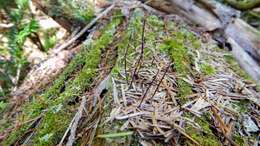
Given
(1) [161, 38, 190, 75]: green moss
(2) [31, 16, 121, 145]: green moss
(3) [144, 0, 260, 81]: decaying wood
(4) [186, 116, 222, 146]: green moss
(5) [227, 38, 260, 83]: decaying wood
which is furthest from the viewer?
(3) [144, 0, 260, 81]: decaying wood

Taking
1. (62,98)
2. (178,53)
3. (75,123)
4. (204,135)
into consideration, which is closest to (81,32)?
(178,53)

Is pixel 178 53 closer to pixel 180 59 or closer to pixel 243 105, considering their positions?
pixel 180 59

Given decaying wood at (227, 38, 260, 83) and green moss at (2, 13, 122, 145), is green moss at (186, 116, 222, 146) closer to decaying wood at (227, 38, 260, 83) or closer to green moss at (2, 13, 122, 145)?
green moss at (2, 13, 122, 145)

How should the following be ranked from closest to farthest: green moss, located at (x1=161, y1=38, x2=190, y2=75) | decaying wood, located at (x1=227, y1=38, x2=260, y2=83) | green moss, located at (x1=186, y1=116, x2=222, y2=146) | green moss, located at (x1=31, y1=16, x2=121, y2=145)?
green moss, located at (x1=186, y1=116, x2=222, y2=146), green moss, located at (x1=31, y1=16, x2=121, y2=145), green moss, located at (x1=161, y1=38, x2=190, y2=75), decaying wood, located at (x1=227, y1=38, x2=260, y2=83)

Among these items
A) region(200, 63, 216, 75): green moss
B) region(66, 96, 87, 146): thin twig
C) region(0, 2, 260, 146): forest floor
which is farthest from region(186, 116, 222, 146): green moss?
region(200, 63, 216, 75): green moss

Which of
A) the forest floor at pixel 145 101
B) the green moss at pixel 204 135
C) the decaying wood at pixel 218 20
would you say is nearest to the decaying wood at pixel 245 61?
the decaying wood at pixel 218 20

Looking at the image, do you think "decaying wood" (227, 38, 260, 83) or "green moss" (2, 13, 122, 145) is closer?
"green moss" (2, 13, 122, 145)

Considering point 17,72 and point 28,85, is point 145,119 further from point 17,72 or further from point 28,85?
point 17,72
